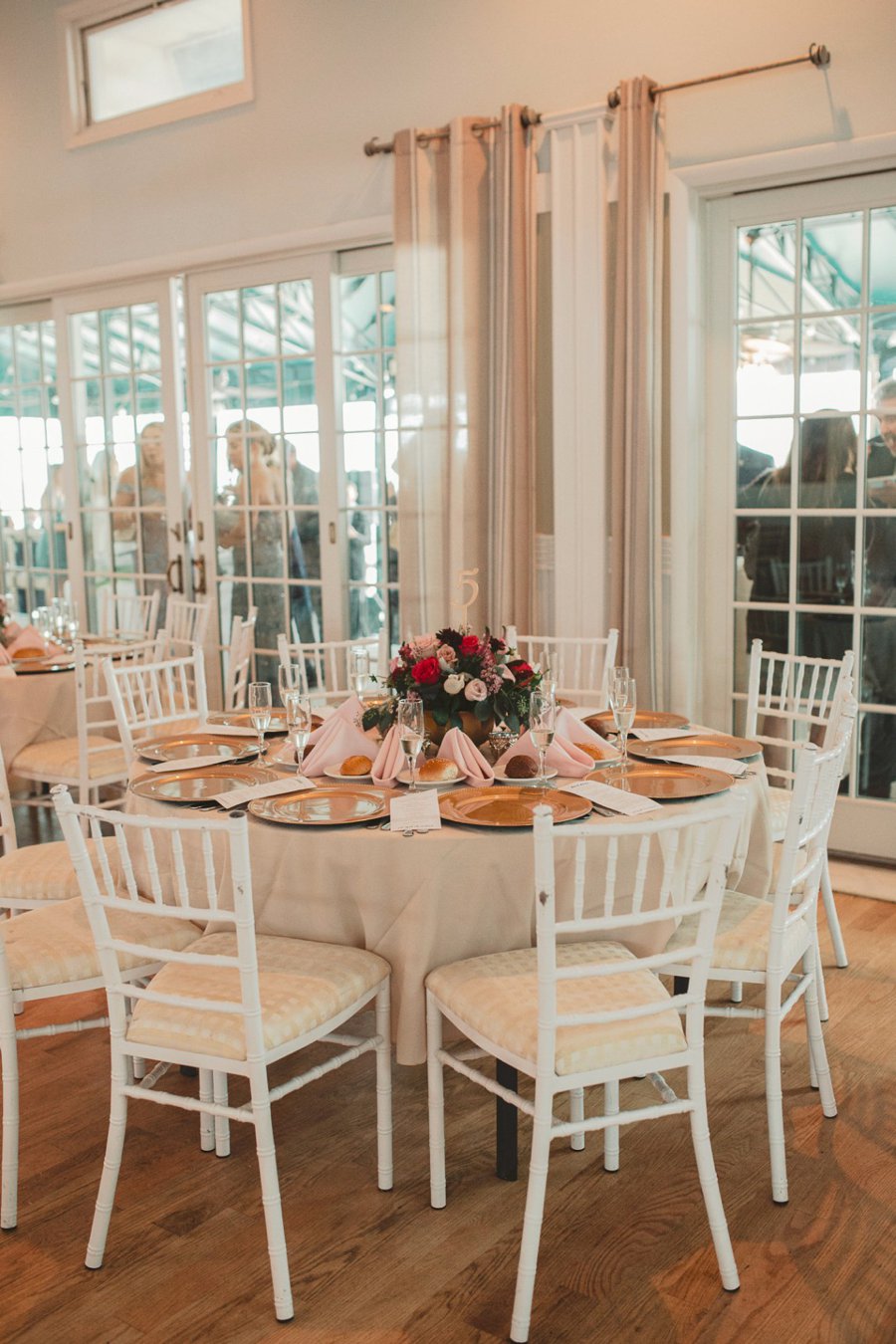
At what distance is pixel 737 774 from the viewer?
9.18 feet

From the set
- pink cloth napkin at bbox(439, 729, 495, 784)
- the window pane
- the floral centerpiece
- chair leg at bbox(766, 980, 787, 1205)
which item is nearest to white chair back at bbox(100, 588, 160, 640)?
the window pane

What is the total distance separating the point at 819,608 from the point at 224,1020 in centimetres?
303

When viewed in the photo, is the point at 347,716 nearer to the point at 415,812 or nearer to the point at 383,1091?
the point at 415,812

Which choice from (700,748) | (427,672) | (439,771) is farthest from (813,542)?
(439,771)

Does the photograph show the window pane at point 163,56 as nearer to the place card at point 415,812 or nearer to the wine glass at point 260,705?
the wine glass at point 260,705

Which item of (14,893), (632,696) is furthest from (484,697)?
(14,893)

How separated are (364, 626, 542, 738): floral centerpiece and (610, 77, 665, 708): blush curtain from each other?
→ 5.96 feet

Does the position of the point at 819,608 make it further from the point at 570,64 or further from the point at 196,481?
the point at 196,481

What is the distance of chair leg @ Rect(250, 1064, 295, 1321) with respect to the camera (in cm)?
212

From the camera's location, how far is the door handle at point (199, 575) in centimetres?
651

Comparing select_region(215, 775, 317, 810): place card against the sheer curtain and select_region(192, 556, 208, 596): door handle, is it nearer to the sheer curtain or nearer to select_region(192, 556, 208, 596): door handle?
the sheer curtain

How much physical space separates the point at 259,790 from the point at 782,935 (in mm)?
1147

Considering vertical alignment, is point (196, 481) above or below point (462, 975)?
above

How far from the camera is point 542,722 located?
2.62 m
